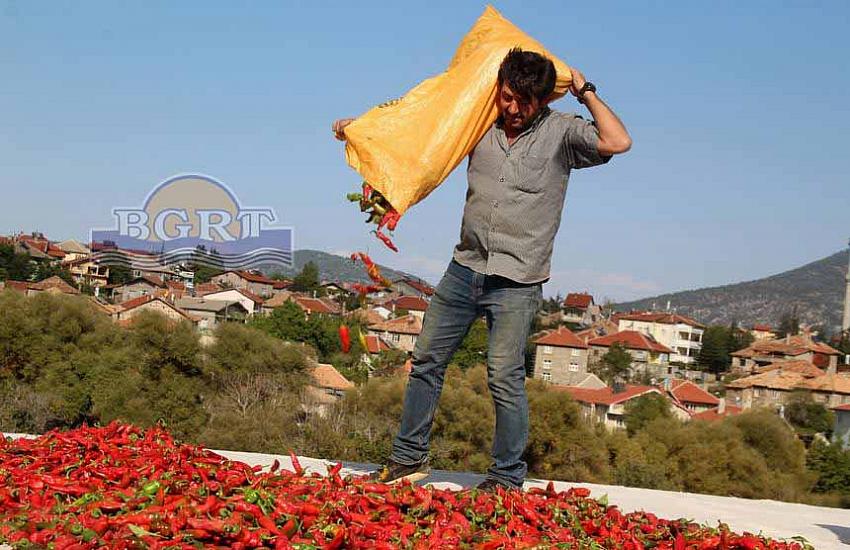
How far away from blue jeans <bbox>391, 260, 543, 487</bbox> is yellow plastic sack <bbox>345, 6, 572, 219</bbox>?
0.51m

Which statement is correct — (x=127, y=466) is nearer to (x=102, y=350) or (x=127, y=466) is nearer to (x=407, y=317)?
(x=102, y=350)

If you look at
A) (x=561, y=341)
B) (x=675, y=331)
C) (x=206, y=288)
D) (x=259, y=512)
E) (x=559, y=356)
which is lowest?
(x=675, y=331)

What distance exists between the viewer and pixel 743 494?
26.3 metres

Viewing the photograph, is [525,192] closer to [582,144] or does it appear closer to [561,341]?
[582,144]

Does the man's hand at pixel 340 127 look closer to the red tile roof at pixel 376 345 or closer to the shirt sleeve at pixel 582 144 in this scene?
the shirt sleeve at pixel 582 144

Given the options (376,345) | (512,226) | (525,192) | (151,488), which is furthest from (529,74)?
(376,345)

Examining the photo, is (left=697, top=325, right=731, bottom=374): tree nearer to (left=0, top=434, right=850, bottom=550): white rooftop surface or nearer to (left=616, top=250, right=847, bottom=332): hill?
(left=616, top=250, right=847, bottom=332): hill

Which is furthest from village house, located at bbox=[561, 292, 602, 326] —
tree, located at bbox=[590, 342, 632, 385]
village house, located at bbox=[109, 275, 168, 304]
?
village house, located at bbox=[109, 275, 168, 304]

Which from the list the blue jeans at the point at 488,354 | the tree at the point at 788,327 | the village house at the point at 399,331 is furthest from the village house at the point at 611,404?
the tree at the point at 788,327

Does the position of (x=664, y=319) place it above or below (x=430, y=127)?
below

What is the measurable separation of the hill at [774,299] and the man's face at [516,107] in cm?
15785

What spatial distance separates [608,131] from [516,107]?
0.40 metres

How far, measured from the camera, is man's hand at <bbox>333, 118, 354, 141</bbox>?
3.98 meters

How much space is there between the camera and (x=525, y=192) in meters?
3.89
